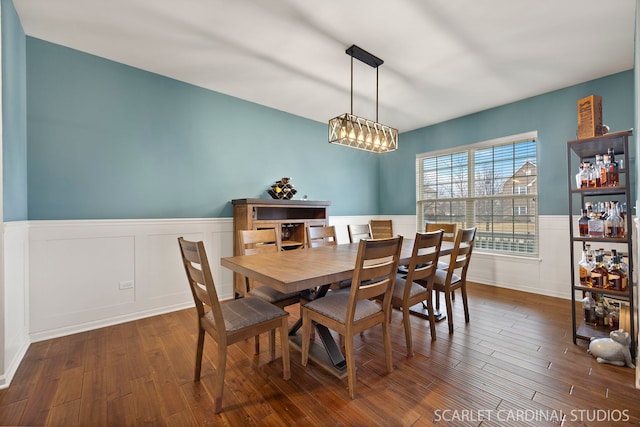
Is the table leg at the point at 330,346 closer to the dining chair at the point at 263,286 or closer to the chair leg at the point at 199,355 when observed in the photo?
the dining chair at the point at 263,286

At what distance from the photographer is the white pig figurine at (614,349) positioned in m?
1.89

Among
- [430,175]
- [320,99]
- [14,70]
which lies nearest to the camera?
[14,70]

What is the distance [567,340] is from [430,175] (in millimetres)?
3135

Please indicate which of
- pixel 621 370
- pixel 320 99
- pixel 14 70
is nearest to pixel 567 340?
pixel 621 370

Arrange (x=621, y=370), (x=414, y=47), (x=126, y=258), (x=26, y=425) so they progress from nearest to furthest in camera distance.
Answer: (x=26, y=425) < (x=621, y=370) < (x=414, y=47) < (x=126, y=258)

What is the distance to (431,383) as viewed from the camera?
173 centimetres

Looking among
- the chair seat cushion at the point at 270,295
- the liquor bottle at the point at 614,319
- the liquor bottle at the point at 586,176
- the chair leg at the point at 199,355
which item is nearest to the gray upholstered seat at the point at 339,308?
the chair seat cushion at the point at 270,295

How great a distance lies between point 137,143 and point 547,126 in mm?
4980

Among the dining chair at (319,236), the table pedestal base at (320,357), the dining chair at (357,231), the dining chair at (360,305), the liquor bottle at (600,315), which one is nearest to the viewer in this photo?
A: the dining chair at (360,305)

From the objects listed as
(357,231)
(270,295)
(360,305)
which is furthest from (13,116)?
(357,231)

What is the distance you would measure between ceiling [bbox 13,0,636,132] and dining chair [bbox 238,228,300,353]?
1.78 m

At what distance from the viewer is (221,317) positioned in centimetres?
155

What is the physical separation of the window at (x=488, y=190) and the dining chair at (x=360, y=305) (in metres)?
3.15

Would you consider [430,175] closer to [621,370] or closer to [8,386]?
[621,370]
